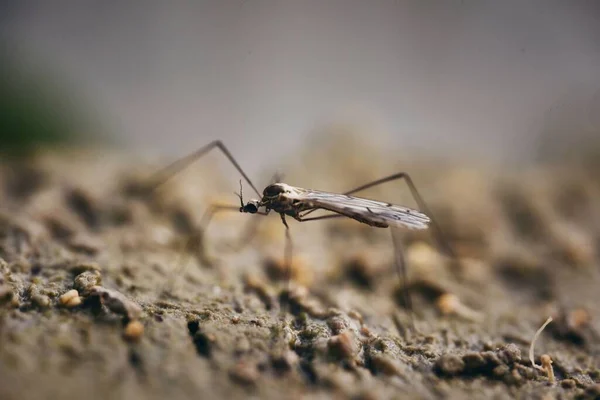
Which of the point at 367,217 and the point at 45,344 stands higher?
the point at 367,217

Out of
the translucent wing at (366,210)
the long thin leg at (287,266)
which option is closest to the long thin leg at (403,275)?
the translucent wing at (366,210)

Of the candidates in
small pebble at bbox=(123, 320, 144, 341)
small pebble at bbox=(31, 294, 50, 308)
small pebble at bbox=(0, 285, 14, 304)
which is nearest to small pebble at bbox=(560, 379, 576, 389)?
small pebble at bbox=(123, 320, 144, 341)

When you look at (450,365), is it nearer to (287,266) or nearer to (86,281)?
(287,266)

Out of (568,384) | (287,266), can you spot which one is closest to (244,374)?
(287,266)

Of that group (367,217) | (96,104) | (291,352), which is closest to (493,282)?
(367,217)

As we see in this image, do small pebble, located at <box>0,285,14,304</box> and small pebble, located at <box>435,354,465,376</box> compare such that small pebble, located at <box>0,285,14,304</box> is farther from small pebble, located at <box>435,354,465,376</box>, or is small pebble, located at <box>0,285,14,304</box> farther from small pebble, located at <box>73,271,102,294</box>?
small pebble, located at <box>435,354,465,376</box>

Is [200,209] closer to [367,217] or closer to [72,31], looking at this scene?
[367,217]

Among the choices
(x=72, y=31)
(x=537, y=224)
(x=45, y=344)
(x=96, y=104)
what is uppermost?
(x=72, y=31)
